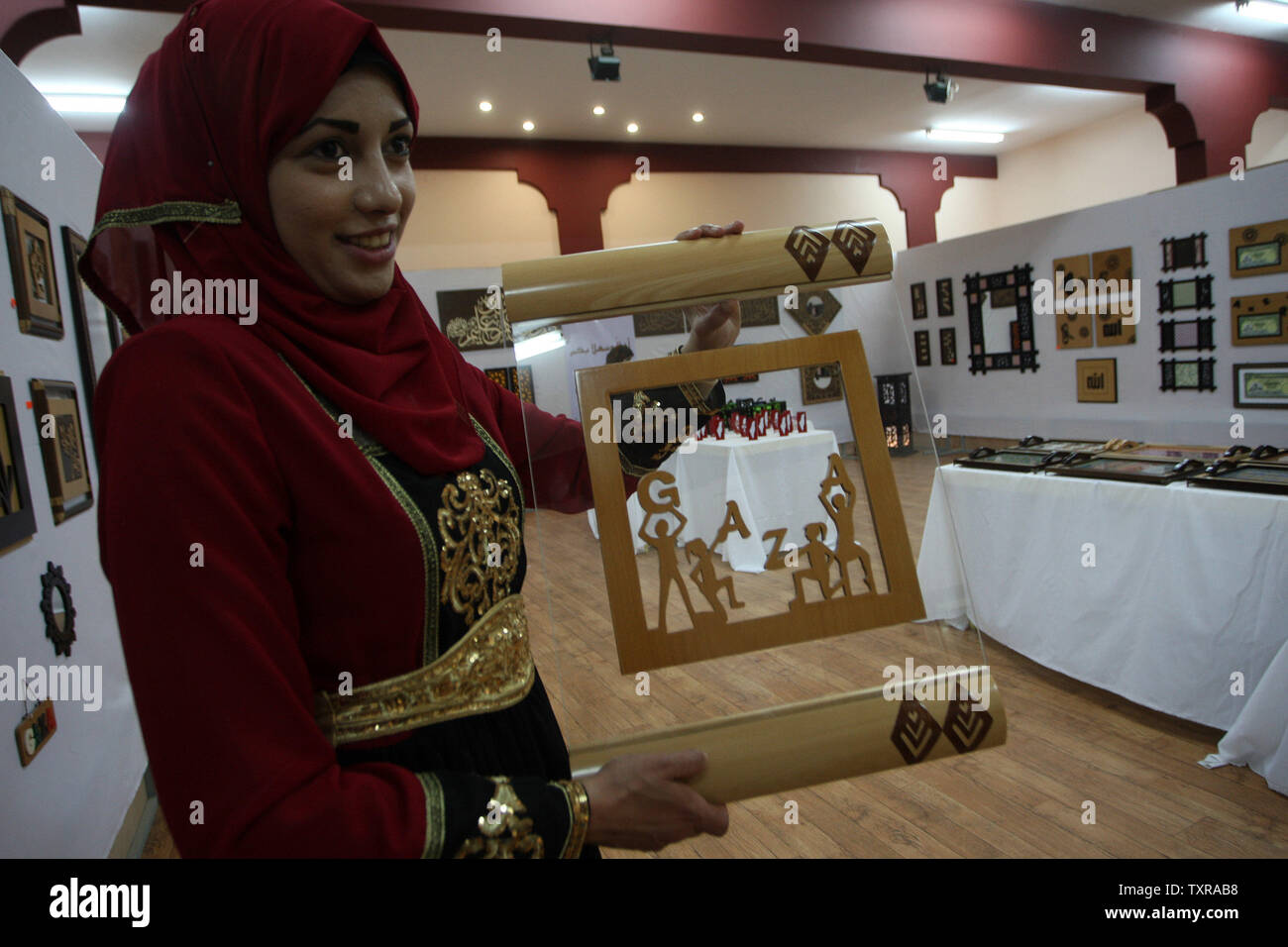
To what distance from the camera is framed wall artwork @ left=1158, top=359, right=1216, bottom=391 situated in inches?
200

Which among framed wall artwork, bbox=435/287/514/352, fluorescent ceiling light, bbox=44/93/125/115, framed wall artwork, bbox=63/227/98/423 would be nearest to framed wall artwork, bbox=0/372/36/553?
framed wall artwork, bbox=63/227/98/423

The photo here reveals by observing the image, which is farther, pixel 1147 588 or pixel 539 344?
pixel 1147 588

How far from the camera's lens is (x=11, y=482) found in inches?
61.3

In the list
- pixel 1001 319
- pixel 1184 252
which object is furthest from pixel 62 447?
pixel 1001 319

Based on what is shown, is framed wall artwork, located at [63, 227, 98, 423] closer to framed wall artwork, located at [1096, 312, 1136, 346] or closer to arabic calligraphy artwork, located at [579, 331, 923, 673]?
arabic calligraphy artwork, located at [579, 331, 923, 673]

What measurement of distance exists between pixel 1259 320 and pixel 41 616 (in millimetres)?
5912

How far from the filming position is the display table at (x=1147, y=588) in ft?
6.40

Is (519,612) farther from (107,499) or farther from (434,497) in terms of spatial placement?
(107,499)

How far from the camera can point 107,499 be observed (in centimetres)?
55

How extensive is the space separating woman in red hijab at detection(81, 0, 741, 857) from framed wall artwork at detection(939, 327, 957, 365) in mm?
6695

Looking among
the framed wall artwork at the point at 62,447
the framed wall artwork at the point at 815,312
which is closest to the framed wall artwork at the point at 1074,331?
the framed wall artwork at the point at 815,312

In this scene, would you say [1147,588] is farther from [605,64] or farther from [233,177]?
[605,64]
